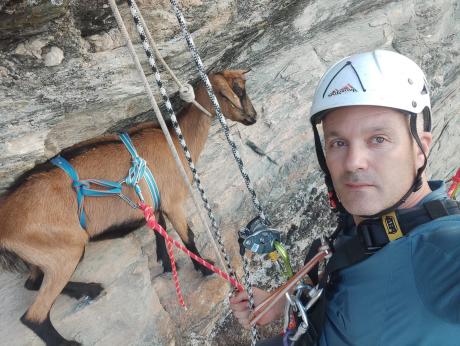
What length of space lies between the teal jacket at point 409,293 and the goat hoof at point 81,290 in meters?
3.10

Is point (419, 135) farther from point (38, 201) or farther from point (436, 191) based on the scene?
point (38, 201)

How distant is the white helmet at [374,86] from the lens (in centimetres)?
217

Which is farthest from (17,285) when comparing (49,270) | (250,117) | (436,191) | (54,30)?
(436,191)

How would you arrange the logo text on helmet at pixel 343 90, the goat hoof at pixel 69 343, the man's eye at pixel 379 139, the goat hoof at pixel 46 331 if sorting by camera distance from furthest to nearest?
1. the goat hoof at pixel 69 343
2. the goat hoof at pixel 46 331
3. the logo text on helmet at pixel 343 90
4. the man's eye at pixel 379 139

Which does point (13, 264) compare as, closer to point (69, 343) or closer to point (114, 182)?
point (69, 343)

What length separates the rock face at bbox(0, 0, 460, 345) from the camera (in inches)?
119

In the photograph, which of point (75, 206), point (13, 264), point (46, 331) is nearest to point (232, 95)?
point (75, 206)

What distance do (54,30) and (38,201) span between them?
155 centimetres

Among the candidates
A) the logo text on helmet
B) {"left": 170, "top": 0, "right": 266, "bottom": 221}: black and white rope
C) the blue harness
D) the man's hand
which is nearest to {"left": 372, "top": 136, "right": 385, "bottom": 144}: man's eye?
the logo text on helmet

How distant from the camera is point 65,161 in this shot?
3.80 metres

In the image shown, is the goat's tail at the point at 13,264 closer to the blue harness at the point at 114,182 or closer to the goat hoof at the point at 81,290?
the goat hoof at the point at 81,290

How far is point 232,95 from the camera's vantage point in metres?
4.34

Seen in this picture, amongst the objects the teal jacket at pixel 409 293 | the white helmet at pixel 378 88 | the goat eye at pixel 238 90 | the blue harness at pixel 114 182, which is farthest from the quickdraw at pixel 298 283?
the goat eye at pixel 238 90

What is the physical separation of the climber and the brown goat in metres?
2.16
